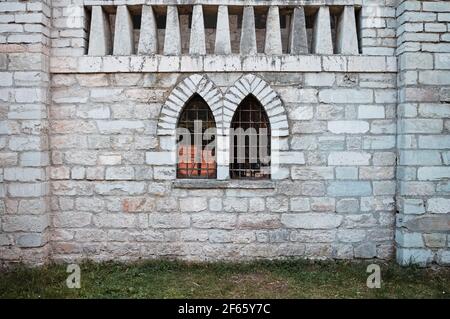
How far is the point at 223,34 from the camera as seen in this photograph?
5938 millimetres

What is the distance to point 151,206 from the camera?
595 cm

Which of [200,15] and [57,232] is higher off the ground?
[200,15]

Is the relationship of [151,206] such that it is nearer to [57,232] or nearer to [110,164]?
[110,164]

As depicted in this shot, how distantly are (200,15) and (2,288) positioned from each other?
4.54 meters

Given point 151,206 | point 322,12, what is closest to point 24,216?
point 151,206

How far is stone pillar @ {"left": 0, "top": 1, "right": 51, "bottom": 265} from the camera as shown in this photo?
5.64 m

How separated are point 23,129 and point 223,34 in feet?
10.4

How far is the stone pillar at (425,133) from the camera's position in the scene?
5.66m

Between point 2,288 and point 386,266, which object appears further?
point 386,266

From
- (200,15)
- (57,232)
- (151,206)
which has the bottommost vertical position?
(57,232)

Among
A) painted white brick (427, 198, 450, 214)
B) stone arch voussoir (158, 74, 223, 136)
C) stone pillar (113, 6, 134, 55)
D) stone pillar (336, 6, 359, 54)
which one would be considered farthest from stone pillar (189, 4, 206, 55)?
painted white brick (427, 198, 450, 214)

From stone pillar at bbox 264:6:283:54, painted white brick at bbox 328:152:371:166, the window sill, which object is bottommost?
the window sill

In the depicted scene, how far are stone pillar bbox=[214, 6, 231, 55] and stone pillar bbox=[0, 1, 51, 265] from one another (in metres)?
2.47

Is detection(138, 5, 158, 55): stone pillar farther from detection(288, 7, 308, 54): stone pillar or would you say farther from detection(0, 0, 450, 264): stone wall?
detection(288, 7, 308, 54): stone pillar
